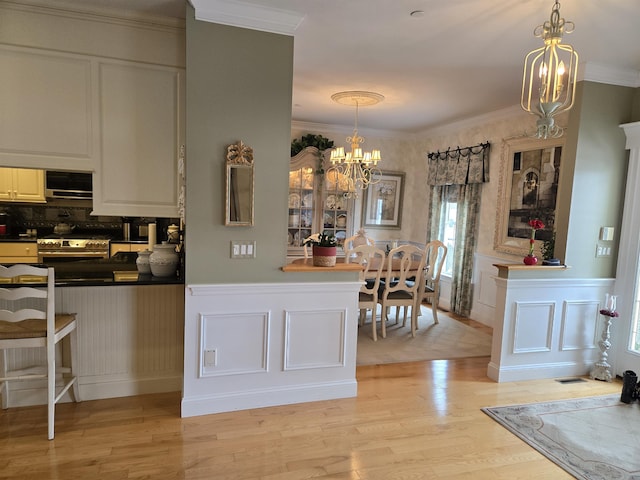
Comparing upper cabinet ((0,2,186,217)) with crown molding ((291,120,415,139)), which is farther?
crown molding ((291,120,415,139))

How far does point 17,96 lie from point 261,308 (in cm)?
217

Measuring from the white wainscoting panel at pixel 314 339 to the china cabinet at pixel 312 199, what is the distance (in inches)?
122

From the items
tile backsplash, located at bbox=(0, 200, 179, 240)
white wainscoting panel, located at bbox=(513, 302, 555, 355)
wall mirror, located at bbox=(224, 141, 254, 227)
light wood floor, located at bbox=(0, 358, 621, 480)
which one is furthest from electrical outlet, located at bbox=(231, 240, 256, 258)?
tile backsplash, located at bbox=(0, 200, 179, 240)

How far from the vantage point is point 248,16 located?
2.60m

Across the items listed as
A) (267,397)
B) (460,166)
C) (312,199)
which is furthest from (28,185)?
(460,166)

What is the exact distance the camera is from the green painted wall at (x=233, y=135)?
8.55ft

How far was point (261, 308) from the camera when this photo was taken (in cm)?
287

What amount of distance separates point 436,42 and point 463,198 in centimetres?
307

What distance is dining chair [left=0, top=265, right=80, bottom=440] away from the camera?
2.32 metres

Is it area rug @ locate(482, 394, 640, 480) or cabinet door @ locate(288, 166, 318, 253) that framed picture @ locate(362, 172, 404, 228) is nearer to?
cabinet door @ locate(288, 166, 318, 253)

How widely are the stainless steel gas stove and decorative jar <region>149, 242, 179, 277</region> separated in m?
2.56

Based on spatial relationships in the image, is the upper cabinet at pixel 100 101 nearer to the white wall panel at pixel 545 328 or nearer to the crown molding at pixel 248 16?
the crown molding at pixel 248 16

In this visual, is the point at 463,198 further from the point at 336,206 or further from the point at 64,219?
the point at 64,219

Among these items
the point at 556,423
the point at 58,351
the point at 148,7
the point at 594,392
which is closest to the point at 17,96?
the point at 148,7
